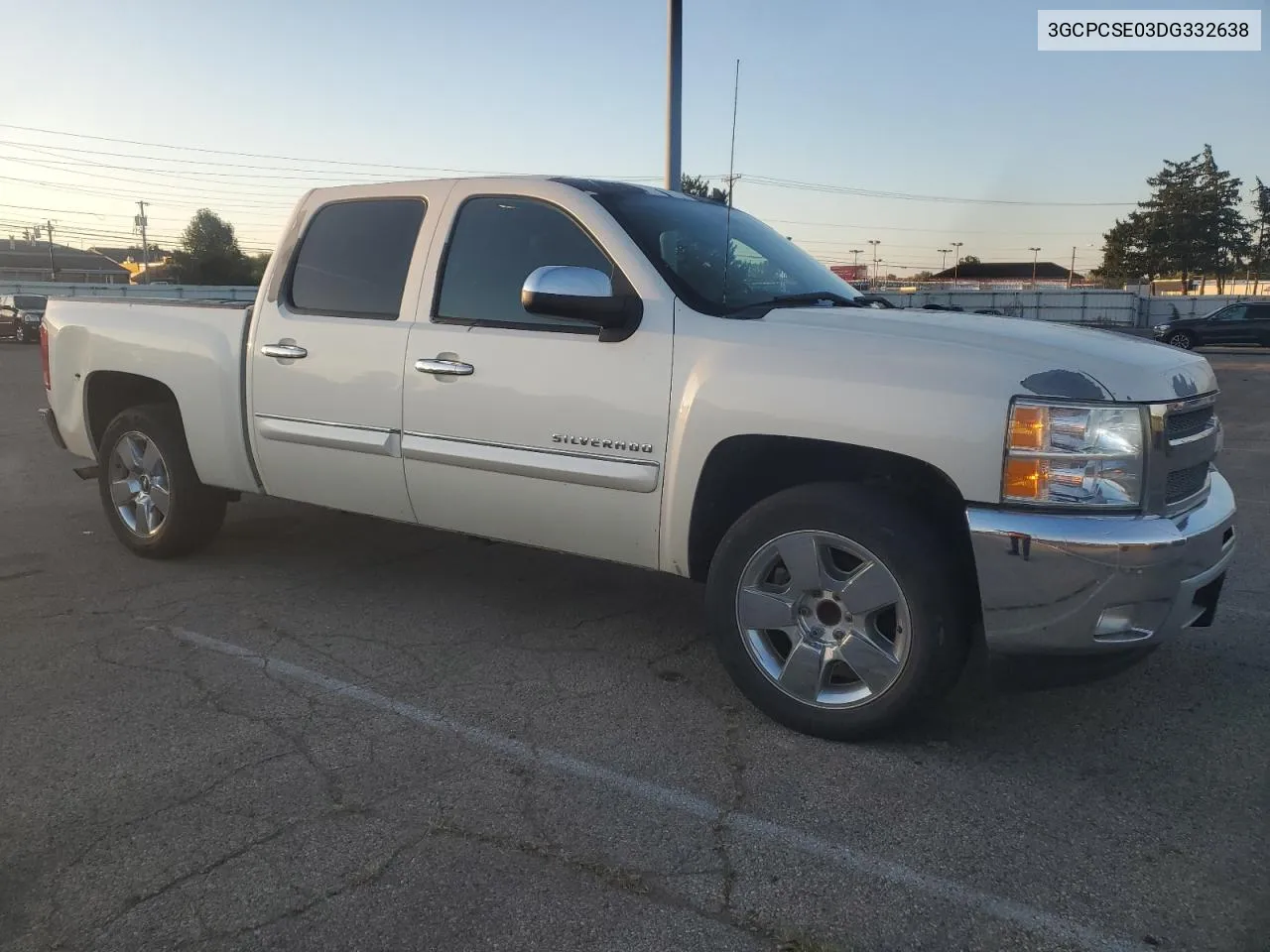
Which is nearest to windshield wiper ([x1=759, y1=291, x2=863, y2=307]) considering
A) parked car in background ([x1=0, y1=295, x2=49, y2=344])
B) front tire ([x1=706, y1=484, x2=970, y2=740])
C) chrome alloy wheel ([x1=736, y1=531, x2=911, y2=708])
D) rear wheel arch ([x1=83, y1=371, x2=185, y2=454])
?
front tire ([x1=706, y1=484, x2=970, y2=740])

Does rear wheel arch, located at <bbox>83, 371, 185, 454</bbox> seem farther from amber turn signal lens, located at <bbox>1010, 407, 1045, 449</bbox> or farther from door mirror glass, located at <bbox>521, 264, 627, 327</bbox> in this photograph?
A: amber turn signal lens, located at <bbox>1010, 407, 1045, 449</bbox>

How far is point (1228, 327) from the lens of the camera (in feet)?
99.2

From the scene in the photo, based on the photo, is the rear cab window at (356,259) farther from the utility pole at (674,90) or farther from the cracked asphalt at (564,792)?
the utility pole at (674,90)

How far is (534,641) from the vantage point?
14.3 feet

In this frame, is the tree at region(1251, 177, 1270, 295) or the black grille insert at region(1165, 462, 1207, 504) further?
the tree at region(1251, 177, 1270, 295)

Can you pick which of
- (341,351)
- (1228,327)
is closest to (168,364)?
(341,351)

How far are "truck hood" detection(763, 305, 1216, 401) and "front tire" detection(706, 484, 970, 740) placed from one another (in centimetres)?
54

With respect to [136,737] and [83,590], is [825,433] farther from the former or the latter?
[83,590]

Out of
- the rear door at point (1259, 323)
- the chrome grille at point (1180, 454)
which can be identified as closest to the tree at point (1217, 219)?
the rear door at point (1259, 323)

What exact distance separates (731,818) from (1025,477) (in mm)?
1282

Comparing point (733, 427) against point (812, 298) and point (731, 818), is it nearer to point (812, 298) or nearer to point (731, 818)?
point (812, 298)

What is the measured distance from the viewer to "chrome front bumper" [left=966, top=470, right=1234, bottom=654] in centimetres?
292

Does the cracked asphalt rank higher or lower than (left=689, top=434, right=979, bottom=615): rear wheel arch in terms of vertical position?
lower

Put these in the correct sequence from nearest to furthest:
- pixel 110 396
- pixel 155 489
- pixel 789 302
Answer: pixel 789 302, pixel 155 489, pixel 110 396
